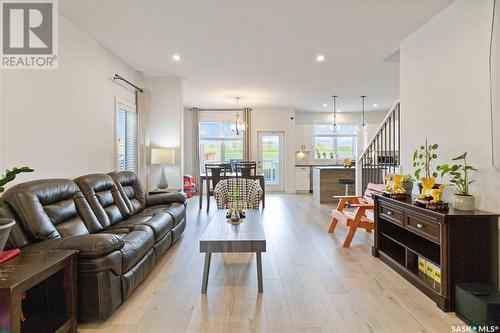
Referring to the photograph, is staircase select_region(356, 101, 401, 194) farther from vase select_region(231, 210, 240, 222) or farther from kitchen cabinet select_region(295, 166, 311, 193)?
kitchen cabinet select_region(295, 166, 311, 193)

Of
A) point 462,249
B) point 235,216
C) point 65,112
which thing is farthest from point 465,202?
point 65,112

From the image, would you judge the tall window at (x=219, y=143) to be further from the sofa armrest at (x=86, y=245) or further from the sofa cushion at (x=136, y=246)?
the sofa armrest at (x=86, y=245)

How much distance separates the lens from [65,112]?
3.30 m

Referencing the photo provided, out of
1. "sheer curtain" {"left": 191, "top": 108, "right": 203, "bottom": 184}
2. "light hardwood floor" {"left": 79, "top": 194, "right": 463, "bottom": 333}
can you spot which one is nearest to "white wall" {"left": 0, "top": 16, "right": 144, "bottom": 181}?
"light hardwood floor" {"left": 79, "top": 194, "right": 463, "bottom": 333}

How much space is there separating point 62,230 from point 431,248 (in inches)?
137

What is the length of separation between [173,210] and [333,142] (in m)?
7.37

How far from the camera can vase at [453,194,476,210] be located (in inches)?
92.2

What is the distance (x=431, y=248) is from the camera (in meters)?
2.76

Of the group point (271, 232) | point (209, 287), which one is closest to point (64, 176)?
point (209, 287)

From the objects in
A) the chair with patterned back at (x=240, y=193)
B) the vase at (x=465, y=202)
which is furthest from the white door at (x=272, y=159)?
the vase at (x=465, y=202)

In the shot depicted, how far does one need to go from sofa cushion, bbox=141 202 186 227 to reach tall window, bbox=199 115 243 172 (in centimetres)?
505

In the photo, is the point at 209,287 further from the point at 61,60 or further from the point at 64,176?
the point at 61,60

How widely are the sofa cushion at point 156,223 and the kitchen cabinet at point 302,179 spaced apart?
6365 mm

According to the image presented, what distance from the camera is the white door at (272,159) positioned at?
9.24m
